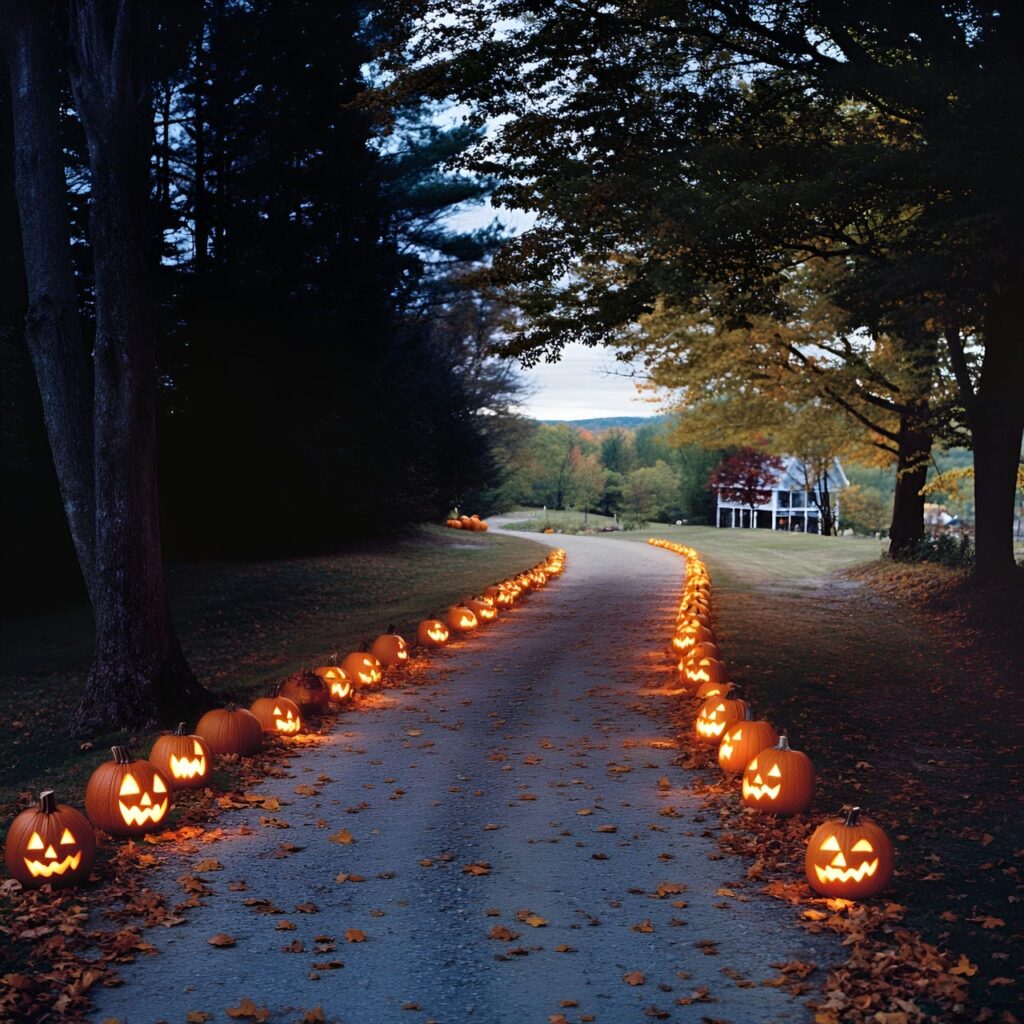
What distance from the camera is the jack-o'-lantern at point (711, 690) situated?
1038cm

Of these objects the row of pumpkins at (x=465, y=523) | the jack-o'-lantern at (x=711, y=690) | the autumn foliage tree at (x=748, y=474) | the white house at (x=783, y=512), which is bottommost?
the jack-o'-lantern at (x=711, y=690)

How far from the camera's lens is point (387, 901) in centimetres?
592

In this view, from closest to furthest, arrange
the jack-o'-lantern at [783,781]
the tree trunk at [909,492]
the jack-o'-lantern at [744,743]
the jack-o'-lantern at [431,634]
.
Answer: the jack-o'-lantern at [783,781]
the jack-o'-lantern at [744,743]
the jack-o'-lantern at [431,634]
the tree trunk at [909,492]

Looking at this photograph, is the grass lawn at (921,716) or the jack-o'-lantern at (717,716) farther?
the jack-o'-lantern at (717,716)

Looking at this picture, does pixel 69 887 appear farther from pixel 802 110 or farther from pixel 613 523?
pixel 613 523

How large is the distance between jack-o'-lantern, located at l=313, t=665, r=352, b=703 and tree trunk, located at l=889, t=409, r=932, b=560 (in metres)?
18.5

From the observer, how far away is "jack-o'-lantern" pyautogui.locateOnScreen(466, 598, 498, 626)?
60.7 feet

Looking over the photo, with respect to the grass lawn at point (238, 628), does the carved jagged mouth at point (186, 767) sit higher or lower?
higher

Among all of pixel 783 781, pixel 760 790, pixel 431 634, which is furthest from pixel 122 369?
pixel 783 781

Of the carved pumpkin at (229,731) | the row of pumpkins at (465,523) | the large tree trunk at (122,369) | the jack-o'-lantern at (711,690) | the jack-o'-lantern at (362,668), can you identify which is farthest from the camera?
the row of pumpkins at (465,523)

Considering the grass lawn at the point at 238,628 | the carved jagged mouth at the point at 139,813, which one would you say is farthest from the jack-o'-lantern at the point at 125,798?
the grass lawn at the point at 238,628

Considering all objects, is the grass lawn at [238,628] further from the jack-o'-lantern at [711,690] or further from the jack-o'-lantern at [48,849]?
the jack-o'-lantern at [711,690]

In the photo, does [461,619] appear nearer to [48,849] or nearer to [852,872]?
[48,849]

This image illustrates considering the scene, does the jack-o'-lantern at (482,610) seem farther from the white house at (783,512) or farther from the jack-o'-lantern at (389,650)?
the white house at (783,512)
